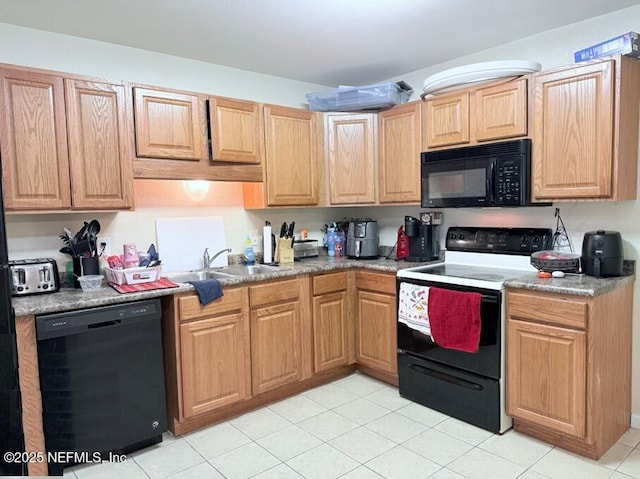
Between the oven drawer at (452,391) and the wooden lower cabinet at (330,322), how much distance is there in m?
0.49

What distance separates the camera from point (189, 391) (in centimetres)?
254

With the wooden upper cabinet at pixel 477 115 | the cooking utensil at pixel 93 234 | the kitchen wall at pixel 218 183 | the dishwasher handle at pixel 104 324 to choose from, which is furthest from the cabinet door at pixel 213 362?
the wooden upper cabinet at pixel 477 115

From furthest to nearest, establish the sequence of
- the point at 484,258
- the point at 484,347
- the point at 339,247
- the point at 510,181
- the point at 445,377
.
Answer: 1. the point at 339,247
2. the point at 484,258
3. the point at 445,377
4. the point at 510,181
5. the point at 484,347

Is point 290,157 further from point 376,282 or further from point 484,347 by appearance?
point 484,347

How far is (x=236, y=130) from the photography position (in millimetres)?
2982

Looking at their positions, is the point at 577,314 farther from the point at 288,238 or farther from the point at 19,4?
the point at 19,4

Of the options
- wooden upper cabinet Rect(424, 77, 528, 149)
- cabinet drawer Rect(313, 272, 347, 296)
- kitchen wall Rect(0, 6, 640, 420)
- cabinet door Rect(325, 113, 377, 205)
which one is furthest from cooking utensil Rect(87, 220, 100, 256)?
wooden upper cabinet Rect(424, 77, 528, 149)

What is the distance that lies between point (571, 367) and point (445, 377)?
0.75 m

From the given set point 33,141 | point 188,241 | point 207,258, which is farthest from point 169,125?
point 207,258

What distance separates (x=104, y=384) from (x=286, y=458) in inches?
40.4

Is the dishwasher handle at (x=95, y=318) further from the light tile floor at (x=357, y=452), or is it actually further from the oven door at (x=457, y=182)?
the oven door at (x=457, y=182)

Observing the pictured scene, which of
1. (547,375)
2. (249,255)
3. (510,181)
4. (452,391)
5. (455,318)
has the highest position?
(510,181)

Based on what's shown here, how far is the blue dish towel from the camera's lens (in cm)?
254

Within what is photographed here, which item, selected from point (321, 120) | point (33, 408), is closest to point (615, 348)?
point (321, 120)
